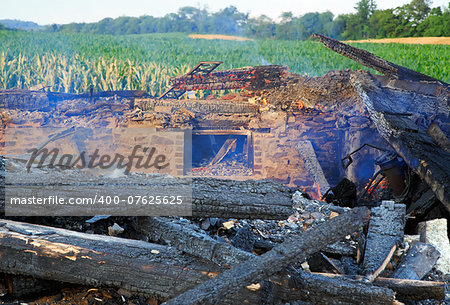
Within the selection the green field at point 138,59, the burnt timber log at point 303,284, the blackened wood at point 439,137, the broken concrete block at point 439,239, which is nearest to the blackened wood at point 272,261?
the burnt timber log at point 303,284

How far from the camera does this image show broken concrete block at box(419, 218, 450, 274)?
2563 millimetres

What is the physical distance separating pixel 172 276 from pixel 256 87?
5801mm

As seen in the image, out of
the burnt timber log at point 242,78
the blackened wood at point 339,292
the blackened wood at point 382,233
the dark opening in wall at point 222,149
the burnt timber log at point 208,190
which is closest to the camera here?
the blackened wood at point 339,292

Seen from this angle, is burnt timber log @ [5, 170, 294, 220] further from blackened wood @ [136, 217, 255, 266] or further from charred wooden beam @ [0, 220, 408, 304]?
charred wooden beam @ [0, 220, 408, 304]

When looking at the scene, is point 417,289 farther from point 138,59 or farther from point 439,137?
point 138,59

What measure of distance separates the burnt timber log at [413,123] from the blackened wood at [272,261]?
1.50 metres

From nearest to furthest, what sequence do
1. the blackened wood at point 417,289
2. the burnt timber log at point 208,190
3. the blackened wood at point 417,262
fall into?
the blackened wood at point 417,289
the burnt timber log at point 208,190
the blackened wood at point 417,262

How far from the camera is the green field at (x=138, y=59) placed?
8562 mm

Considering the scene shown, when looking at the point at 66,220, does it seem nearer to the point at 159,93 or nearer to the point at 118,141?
the point at 118,141

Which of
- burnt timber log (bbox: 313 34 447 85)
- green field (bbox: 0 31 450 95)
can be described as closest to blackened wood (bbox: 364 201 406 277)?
burnt timber log (bbox: 313 34 447 85)

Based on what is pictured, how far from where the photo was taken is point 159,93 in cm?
829

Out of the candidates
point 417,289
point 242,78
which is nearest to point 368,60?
point 242,78

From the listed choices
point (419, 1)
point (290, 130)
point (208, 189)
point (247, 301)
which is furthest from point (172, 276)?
point (419, 1)

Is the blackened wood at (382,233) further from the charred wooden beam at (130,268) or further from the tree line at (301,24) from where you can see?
the tree line at (301,24)
